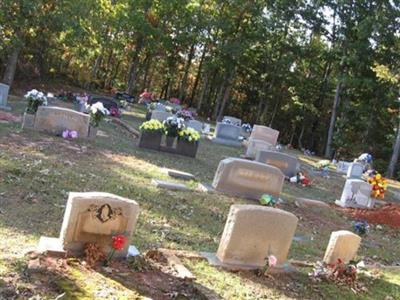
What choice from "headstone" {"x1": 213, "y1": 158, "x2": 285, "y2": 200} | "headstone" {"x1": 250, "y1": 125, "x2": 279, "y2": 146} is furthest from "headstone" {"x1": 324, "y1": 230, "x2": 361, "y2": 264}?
"headstone" {"x1": 250, "y1": 125, "x2": 279, "y2": 146}

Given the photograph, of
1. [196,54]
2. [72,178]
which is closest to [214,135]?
[72,178]

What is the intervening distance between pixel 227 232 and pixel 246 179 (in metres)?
4.77

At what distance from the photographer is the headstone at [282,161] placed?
14.4m

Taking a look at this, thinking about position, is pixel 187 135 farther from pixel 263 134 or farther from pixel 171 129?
pixel 263 134

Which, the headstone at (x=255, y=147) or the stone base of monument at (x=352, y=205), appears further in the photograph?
the headstone at (x=255, y=147)

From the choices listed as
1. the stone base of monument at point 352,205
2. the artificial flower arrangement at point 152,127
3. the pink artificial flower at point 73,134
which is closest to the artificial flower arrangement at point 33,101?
the pink artificial flower at point 73,134

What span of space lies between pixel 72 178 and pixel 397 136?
68.4 feet

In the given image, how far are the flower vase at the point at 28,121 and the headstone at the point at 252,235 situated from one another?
864cm

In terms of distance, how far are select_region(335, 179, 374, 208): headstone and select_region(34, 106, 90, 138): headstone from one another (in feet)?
22.6

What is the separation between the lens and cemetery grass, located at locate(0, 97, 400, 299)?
461 centimetres

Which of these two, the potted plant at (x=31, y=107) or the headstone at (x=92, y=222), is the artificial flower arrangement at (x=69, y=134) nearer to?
the potted plant at (x=31, y=107)

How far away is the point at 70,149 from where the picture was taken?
464 inches

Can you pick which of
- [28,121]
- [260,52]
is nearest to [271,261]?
[28,121]

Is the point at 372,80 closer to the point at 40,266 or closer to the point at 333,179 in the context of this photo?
the point at 333,179
